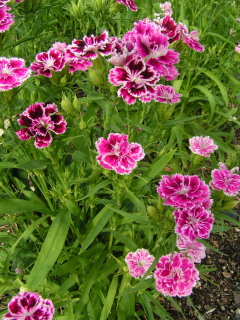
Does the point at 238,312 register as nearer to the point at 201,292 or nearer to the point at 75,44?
the point at 201,292

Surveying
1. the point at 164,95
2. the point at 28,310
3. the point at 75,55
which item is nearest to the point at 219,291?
the point at 164,95

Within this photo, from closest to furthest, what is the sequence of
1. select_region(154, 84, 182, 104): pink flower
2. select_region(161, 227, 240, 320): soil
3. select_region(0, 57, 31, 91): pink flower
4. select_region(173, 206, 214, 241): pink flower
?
select_region(173, 206, 214, 241): pink flower → select_region(0, 57, 31, 91): pink flower → select_region(154, 84, 182, 104): pink flower → select_region(161, 227, 240, 320): soil

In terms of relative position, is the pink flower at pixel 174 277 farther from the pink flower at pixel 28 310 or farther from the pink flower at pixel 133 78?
the pink flower at pixel 133 78

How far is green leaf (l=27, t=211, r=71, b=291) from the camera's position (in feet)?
4.25

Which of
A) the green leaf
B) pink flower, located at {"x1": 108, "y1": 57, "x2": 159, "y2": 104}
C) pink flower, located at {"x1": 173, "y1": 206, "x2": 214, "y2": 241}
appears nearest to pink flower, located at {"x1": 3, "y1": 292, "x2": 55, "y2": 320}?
the green leaf

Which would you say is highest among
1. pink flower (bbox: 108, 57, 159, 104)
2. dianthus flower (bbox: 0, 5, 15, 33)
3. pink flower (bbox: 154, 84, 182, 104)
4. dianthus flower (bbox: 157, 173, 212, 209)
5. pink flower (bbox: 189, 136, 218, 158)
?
dianthus flower (bbox: 0, 5, 15, 33)

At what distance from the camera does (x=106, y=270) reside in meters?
1.60

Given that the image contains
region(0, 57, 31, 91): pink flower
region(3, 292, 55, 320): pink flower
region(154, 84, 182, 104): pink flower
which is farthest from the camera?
region(154, 84, 182, 104): pink flower

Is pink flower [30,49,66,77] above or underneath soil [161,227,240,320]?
above

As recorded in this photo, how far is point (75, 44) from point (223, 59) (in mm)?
1637

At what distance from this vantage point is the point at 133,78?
3.82ft

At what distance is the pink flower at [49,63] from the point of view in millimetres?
1307

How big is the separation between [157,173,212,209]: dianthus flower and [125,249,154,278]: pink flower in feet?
1.11

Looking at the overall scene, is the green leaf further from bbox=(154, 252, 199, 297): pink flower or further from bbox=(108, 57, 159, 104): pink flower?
bbox=(108, 57, 159, 104): pink flower
